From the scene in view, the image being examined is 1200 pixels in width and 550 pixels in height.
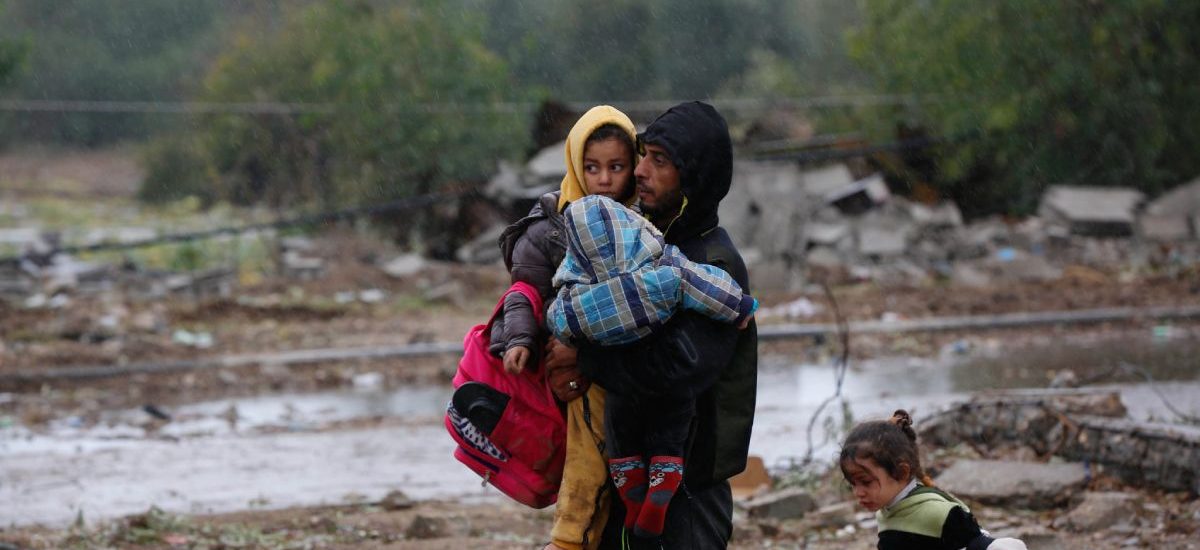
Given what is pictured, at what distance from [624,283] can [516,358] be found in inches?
13.6

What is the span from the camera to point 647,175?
3271 mm

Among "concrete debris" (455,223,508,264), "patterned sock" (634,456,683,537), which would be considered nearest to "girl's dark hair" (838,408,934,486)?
"patterned sock" (634,456,683,537)

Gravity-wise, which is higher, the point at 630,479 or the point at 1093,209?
the point at 1093,209

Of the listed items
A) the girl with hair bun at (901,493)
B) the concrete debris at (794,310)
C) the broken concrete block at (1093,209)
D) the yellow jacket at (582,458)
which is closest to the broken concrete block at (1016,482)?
the girl with hair bun at (901,493)

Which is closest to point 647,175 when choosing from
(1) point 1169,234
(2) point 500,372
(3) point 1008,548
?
(2) point 500,372

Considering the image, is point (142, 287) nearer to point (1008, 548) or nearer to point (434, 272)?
point (434, 272)

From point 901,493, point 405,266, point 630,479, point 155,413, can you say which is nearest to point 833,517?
point 901,493

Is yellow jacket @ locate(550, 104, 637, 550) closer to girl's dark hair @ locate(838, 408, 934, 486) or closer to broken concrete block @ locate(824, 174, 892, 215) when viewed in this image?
girl's dark hair @ locate(838, 408, 934, 486)

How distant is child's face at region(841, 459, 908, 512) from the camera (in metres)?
3.33

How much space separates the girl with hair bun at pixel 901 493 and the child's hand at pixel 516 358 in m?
0.84

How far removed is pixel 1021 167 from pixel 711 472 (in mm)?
16518

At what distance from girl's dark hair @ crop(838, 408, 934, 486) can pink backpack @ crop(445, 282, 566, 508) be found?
0.73 metres

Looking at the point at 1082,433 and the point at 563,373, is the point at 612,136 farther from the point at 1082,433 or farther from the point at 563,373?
the point at 1082,433

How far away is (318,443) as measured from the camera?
8.99 m
